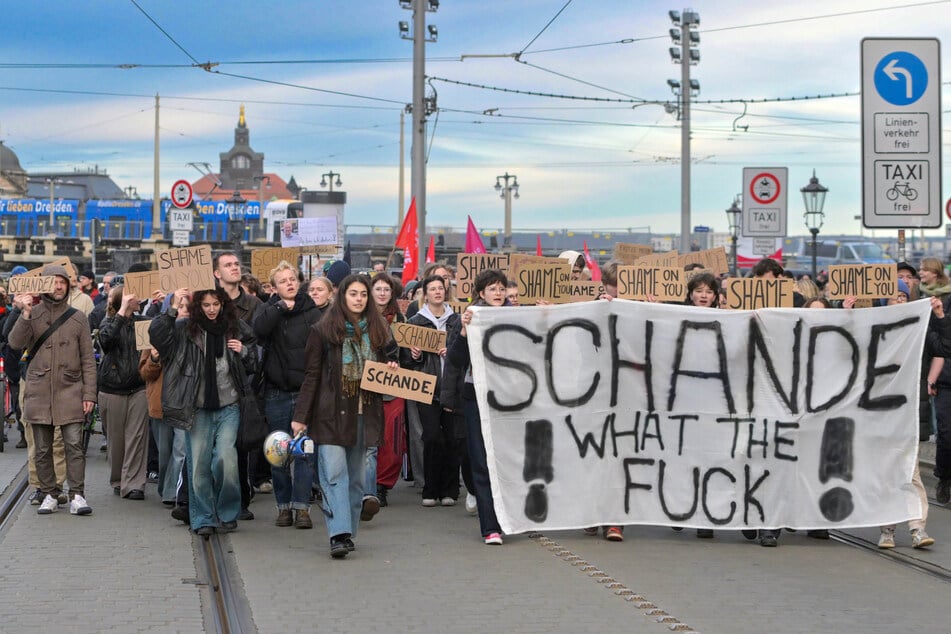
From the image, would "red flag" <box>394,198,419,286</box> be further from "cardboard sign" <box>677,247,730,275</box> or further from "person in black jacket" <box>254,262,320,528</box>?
"person in black jacket" <box>254,262,320,528</box>

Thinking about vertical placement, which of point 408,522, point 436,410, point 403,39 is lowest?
point 408,522

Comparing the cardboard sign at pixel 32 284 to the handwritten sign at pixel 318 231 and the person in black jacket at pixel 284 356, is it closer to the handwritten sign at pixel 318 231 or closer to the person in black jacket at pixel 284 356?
the person in black jacket at pixel 284 356

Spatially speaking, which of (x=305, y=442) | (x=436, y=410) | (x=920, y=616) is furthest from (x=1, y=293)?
(x=920, y=616)

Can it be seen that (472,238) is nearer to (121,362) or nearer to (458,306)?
(458,306)

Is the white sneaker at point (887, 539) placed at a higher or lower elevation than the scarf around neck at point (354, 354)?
lower

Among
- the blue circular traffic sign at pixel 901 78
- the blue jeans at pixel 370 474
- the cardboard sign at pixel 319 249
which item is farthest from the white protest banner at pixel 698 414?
the cardboard sign at pixel 319 249

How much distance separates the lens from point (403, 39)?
2627cm

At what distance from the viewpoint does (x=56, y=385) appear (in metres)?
10.2

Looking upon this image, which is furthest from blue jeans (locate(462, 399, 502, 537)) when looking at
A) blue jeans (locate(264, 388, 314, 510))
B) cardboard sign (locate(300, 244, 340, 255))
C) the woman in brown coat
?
cardboard sign (locate(300, 244, 340, 255))

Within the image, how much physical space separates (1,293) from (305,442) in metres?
8.56

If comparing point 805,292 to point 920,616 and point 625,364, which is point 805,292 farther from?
point 920,616

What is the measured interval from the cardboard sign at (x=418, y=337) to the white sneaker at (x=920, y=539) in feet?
12.8

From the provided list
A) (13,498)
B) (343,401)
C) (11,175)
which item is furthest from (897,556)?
(11,175)

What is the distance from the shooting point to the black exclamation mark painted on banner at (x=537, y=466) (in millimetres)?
8969
